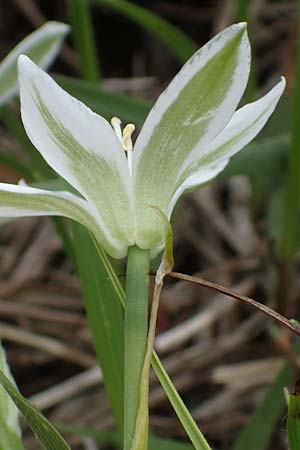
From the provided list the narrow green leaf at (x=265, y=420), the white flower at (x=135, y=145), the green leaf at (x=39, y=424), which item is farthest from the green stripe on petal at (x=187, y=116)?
the narrow green leaf at (x=265, y=420)

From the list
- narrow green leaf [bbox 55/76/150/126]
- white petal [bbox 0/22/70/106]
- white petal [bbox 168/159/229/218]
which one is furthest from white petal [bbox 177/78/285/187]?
narrow green leaf [bbox 55/76/150/126]

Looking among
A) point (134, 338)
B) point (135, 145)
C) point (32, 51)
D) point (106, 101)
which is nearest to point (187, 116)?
point (135, 145)

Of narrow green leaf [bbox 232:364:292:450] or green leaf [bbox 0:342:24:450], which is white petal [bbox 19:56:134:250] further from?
narrow green leaf [bbox 232:364:292:450]

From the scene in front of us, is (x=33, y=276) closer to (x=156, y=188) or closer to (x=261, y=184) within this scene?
(x=261, y=184)

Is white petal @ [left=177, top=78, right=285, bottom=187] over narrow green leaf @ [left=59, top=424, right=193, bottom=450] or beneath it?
over

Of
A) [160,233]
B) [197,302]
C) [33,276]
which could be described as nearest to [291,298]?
[197,302]
